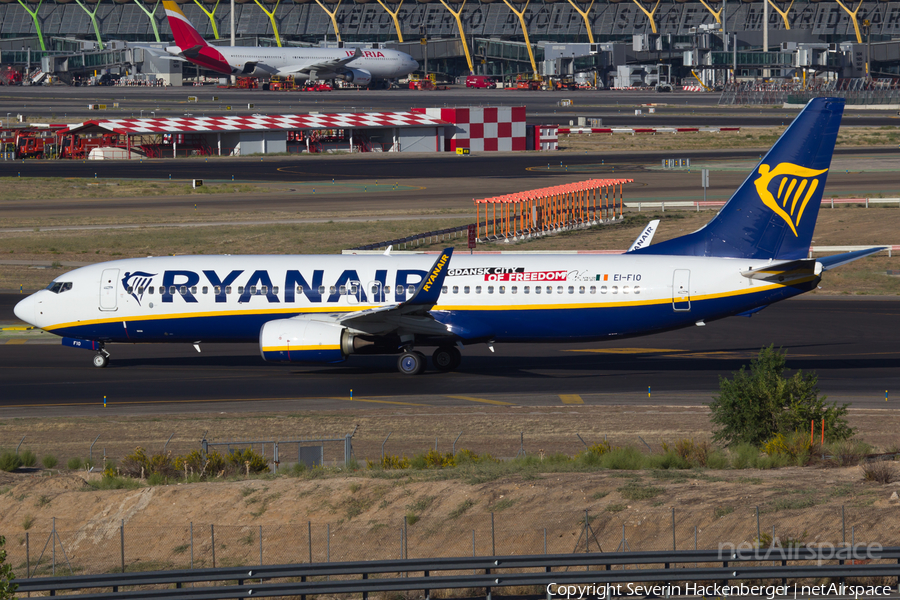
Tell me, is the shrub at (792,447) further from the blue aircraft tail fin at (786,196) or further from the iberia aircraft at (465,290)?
the blue aircraft tail fin at (786,196)

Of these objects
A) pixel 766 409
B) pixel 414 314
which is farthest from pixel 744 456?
pixel 414 314

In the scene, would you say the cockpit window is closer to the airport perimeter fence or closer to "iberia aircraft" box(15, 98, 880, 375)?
"iberia aircraft" box(15, 98, 880, 375)

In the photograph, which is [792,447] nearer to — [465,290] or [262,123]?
[465,290]

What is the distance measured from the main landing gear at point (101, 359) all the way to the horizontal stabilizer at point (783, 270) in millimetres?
23959

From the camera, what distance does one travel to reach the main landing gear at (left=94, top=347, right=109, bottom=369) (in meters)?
42.1

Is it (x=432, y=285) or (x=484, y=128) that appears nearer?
(x=432, y=285)

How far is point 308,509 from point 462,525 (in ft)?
11.2

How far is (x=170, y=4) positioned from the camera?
177625 millimetres

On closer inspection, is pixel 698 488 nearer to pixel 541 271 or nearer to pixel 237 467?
pixel 237 467

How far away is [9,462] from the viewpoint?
90.7 feet

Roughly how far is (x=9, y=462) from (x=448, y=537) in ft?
41.3

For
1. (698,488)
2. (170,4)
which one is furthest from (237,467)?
(170,4)

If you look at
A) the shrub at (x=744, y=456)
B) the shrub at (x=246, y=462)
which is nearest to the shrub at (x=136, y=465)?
the shrub at (x=246, y=462)

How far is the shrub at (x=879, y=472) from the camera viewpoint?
2348cm
